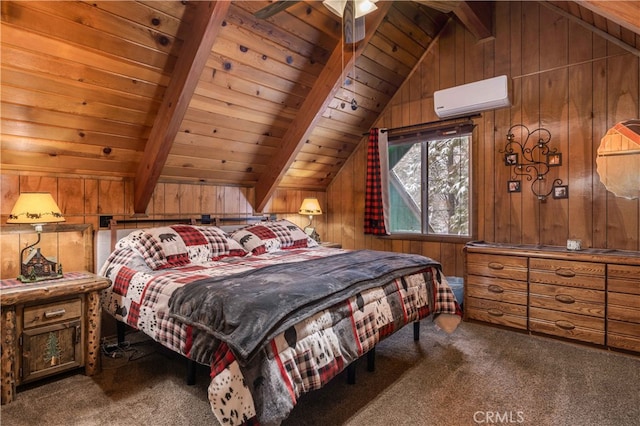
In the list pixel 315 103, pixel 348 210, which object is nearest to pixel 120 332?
pixel 315 103

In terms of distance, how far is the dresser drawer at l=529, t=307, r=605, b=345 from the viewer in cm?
277

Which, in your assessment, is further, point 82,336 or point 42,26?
point 82,336

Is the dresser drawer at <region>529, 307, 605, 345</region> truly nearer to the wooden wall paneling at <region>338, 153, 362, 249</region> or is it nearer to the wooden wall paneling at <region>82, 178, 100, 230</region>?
the wooden wall paneling at <region>338, 153, 362, 249</region>

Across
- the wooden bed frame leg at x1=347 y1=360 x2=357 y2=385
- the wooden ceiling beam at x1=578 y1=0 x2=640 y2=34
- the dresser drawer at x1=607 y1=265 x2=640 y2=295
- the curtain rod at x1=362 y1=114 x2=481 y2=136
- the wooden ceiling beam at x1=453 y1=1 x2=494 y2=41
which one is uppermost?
the wooden ceiling beam at x1=453 y1=1 x2=494 y2=41

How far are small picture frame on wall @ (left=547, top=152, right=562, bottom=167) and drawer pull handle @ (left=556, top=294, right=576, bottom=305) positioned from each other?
4.02 feet

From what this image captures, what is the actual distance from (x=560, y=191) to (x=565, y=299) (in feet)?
3.35

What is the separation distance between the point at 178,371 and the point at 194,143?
6.46 feet

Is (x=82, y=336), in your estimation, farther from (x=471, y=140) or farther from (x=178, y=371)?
(x=471, y=140)

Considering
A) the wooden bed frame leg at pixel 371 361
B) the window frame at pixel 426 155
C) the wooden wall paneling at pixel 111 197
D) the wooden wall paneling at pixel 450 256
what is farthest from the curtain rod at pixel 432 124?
the wooden wall paneling at pixel 111 197

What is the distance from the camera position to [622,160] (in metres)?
2.62

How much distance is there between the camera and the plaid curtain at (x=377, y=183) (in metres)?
4.50

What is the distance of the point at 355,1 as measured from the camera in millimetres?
2078

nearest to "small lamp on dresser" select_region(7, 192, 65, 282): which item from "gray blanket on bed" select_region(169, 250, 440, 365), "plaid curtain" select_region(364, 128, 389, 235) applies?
"gray blanket on bed" select_region(169, 250, 440, 365)

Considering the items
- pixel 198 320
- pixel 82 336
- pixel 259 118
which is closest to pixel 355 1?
pixel 259 118
